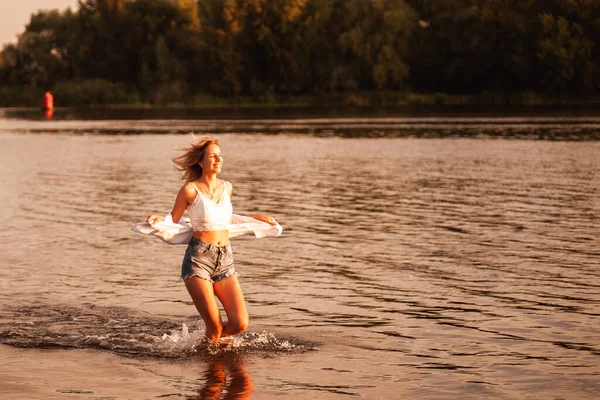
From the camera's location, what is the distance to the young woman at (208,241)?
32.0ft

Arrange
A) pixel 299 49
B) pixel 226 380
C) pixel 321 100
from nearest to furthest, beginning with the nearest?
pixel 226 380 < pixel 321 100 < pixel 299 49

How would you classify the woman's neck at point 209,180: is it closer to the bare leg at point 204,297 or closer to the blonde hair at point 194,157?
the blonde hair at point 194,157

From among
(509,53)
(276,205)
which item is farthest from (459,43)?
(276,205)

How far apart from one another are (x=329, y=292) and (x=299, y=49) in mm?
105430

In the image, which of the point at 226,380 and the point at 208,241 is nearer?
the point at 226,380

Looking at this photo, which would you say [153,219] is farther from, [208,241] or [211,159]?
[211,159]

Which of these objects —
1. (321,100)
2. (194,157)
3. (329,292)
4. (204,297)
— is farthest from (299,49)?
(204,297)

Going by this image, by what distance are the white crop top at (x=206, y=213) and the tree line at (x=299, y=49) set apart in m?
92.3

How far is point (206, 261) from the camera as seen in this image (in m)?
9.77

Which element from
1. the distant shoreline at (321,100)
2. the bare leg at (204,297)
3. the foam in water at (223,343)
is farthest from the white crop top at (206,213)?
the distant shoreline at (321,100)

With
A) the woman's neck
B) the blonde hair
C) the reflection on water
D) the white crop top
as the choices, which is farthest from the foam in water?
the blonde hair

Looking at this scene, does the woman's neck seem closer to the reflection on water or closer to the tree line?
the reflection on water

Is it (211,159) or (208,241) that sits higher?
(211,159)

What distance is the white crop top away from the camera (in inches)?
387
